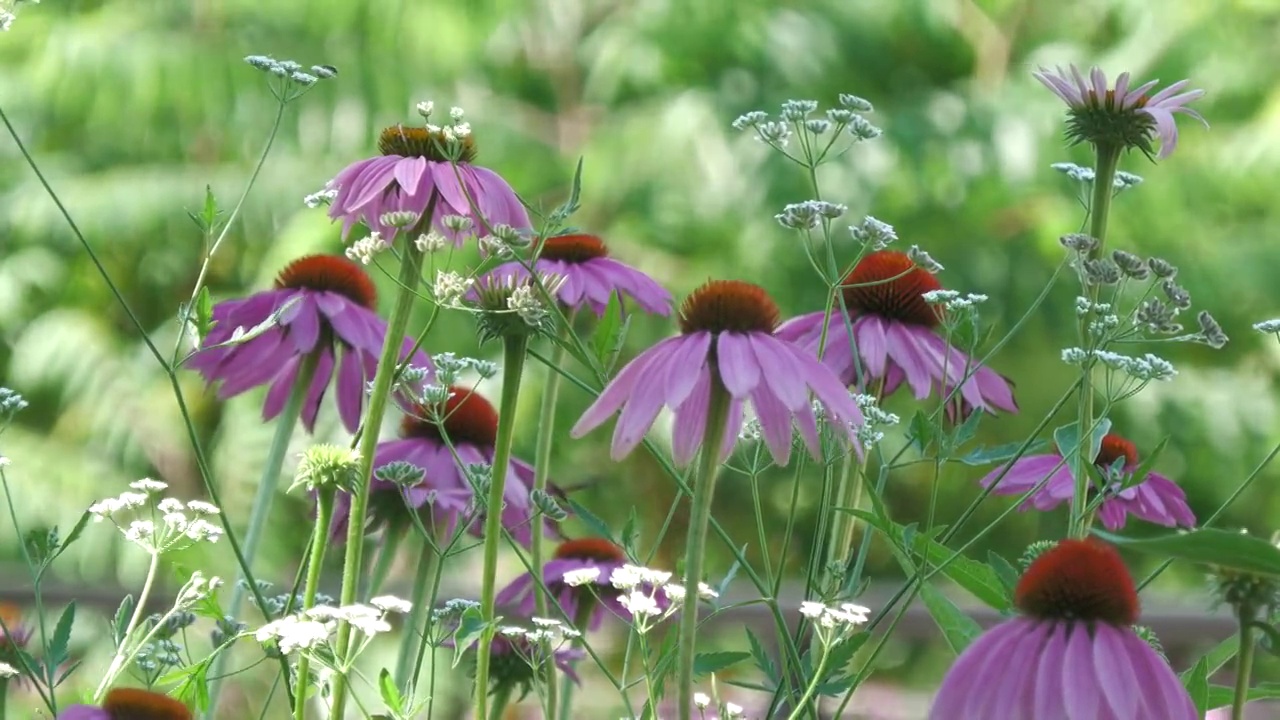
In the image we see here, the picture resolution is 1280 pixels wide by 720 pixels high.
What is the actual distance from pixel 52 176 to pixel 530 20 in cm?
140

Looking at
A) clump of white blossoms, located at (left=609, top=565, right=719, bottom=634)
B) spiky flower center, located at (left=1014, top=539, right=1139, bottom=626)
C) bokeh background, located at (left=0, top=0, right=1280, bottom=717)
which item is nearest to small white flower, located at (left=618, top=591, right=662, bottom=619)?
clump of white blossoms, located at (left=609, top=565, right=719, bottom=634)

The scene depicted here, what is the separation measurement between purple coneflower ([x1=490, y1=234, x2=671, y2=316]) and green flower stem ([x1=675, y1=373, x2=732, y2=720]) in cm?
22

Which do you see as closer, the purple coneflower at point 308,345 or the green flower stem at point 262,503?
the green flower stem at point 262,503

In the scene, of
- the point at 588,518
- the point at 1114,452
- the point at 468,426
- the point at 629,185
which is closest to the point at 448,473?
the point at 468,426

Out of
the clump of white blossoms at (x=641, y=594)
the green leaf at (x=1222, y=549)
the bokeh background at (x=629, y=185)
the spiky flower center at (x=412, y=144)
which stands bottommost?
the bokeh background at (x=629, y=185)

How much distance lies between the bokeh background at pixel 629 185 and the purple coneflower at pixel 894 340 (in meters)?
3.01

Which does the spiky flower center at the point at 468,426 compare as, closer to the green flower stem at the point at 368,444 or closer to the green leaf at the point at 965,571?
the green flower stem at the point at 368,444

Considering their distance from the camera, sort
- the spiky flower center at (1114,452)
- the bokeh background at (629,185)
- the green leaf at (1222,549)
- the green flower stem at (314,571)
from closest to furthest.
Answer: the green leaf at (1222,549) < the green flower stem at (314,571) < the spiky flower center at (1114,452) < the bokeh background at (629,185)

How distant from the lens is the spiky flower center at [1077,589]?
42 cm

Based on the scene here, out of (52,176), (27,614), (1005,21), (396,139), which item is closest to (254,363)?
(396,139)

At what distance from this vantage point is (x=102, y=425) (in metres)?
4.19

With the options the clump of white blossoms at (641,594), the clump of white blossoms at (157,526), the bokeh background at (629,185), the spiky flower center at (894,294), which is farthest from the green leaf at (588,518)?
the bokeh background at (629,185)

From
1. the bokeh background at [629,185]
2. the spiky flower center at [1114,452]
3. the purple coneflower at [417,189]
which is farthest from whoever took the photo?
the bokeh background at [629,185]

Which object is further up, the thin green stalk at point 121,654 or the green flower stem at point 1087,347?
the green flower stem at point 1087,347
